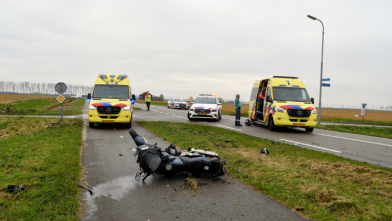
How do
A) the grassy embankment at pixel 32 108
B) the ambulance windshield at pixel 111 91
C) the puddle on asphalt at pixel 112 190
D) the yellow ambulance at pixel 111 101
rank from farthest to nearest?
the grassy embankment at pixel 32 108, the ambulance windshield at pixel 111 91, the yellow ambulance at pixel 111 101, the puddle on asphalt at pixel 112 190

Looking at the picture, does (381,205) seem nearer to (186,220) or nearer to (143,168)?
(186,220)

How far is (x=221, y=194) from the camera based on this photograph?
466 centimetres

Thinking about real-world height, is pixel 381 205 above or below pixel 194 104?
below

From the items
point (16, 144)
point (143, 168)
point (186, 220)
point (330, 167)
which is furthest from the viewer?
point (16, 144)

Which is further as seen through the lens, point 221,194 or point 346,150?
point 346,150

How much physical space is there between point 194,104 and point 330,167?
1363 cm

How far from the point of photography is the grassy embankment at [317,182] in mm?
3973

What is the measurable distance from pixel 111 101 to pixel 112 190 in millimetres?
9934


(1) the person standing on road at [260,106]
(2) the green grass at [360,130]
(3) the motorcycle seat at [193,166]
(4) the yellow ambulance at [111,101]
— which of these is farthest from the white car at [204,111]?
(3) the motorcycle seat at [193,166]

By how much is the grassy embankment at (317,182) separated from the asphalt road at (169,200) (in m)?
0.35

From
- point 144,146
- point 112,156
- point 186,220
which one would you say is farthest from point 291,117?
point 186,220

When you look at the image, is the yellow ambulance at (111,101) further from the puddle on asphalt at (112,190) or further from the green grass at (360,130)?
the green grass at (360,130)

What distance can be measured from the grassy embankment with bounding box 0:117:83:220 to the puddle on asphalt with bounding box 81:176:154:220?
194 millimetres

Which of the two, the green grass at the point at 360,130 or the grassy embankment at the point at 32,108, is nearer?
the green grass at the point at 360,130
